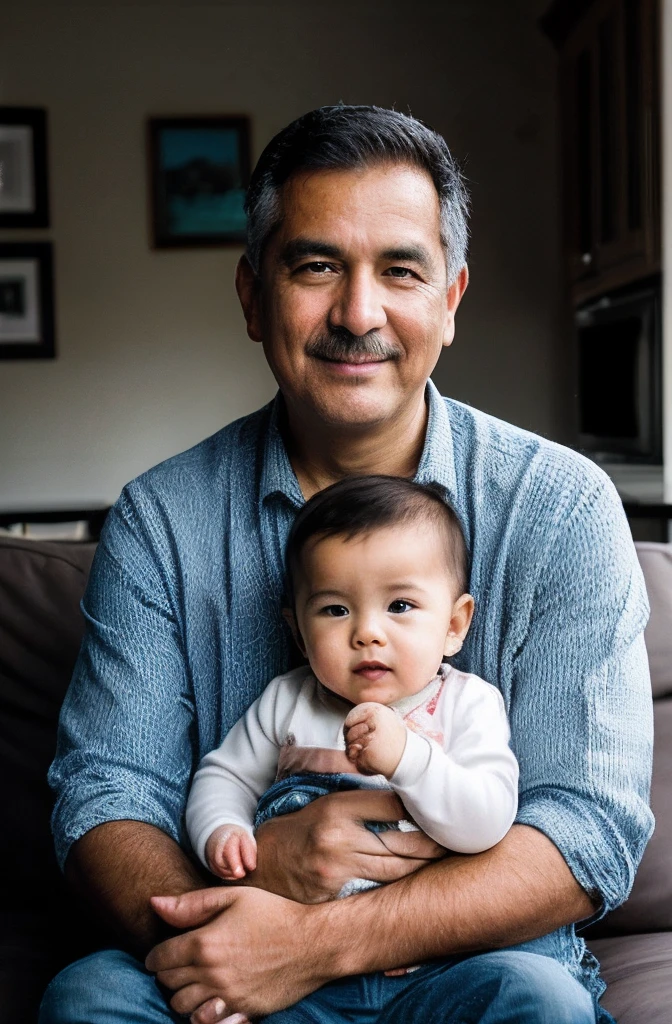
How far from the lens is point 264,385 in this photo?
574 cm

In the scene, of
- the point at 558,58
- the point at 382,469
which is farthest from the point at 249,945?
the point at 558,58

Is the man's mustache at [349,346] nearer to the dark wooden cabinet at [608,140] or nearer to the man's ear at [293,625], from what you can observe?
the man's ear at [293,625]

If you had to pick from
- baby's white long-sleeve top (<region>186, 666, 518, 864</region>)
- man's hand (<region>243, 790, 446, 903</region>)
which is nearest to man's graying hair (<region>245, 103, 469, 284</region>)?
baby's white long-sleeve top (<region>186, 666, 518, 864</region>)

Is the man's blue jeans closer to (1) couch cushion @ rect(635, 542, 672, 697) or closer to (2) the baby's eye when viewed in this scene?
(2) the baby's eye

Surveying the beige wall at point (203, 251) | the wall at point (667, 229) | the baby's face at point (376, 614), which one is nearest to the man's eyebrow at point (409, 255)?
the baby's face at point (376, 614)

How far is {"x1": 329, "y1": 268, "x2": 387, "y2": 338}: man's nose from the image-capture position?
1.38m

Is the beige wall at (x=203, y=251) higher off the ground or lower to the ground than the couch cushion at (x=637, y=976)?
higher

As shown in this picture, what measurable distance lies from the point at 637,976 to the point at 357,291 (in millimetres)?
919

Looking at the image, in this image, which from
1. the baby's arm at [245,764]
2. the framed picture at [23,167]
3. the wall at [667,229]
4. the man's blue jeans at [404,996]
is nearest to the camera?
the man's blue jeans at [404,996]

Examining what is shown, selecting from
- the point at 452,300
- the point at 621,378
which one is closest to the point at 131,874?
the point at 452,300

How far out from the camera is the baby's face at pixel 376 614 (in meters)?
1.24

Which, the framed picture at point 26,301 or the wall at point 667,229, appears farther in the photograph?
the framed picture at point 26,301

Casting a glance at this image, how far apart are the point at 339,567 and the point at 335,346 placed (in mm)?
313

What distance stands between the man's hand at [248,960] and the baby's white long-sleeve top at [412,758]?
106 mm
